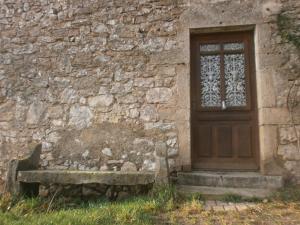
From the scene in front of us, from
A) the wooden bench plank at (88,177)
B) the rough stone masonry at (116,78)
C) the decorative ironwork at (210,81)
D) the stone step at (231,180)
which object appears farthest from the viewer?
the decorative ironwork at (210,81)

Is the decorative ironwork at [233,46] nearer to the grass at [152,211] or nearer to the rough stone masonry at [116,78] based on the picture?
the rough stone masonry at [116,78]

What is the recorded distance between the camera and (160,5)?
493cm

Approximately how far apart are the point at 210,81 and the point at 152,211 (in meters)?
2.20

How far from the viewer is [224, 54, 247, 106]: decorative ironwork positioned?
15.8 feet

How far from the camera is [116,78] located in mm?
4945

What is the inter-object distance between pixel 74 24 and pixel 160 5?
1326 mm

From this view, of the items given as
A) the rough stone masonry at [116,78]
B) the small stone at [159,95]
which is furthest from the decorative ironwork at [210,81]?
the small stone at [159,95]

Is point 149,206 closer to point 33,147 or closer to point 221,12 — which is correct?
point 33,147

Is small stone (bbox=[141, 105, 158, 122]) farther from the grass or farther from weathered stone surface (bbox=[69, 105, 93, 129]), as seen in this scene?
the grass

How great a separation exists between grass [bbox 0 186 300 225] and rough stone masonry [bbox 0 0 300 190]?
0.76 m

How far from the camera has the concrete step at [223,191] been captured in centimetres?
404

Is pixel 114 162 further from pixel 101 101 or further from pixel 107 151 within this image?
pixel 101 101

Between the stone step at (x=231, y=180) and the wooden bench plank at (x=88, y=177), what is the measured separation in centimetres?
66

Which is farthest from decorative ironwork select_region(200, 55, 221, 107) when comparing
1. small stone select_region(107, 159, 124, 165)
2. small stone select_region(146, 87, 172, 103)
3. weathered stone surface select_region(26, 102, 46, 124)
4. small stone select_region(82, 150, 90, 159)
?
weathered stone surface select_region(26, 102, 46, 124)
